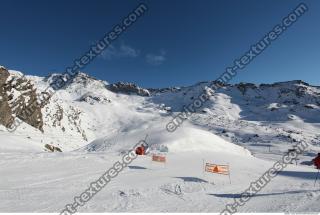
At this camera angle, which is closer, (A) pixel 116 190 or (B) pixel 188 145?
(A) pixel 116 190

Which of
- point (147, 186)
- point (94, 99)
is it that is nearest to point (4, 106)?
point (147, 186)

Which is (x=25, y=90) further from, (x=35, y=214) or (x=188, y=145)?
(x=35, y=214)

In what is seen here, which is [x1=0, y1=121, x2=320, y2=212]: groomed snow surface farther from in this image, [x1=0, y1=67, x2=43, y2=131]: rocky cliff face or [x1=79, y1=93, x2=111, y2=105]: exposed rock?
[x1=79, y1=93, x2=111, y2=105]: exposed rock

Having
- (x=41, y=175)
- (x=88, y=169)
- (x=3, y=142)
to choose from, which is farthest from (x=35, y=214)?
(x=3, y=142)

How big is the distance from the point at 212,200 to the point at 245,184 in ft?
16.9

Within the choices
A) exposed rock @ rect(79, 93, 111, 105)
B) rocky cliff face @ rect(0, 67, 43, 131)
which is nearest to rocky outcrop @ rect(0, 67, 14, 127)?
rocky cliff face @ rect(0, 67, 43, 131)

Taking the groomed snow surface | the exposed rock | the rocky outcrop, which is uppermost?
the exposed rock

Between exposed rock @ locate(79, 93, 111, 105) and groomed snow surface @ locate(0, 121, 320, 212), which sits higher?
exposed rock @ locate(79, 93, 111, 105)

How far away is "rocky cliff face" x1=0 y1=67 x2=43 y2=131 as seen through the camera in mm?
55556

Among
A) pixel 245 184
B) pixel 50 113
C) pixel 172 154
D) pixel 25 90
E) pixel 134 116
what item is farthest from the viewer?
pixel 134 116

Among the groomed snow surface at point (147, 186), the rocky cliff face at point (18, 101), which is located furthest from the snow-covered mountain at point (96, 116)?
the groomed snow surface at point (147, 186)

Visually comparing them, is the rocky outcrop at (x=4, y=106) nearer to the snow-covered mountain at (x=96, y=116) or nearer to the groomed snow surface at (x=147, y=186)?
the snow-covered mountain at (x=96, y=116)

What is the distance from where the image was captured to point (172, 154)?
29734 millimetres

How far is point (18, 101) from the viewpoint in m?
60.2
